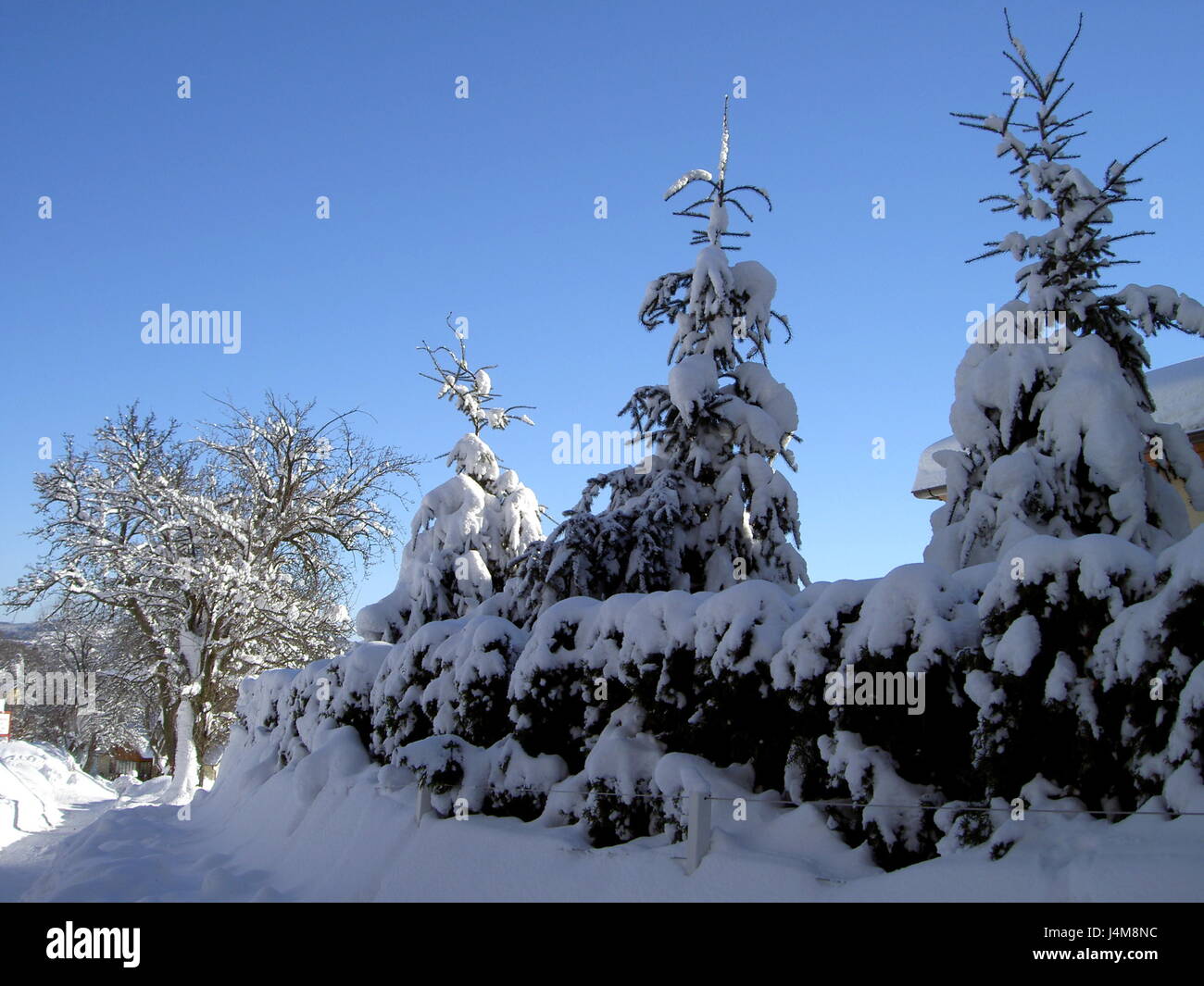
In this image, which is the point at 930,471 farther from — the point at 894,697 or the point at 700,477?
the point at 894,697

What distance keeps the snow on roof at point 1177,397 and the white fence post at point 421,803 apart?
9.86 m

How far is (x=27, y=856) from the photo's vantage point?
37.9ft

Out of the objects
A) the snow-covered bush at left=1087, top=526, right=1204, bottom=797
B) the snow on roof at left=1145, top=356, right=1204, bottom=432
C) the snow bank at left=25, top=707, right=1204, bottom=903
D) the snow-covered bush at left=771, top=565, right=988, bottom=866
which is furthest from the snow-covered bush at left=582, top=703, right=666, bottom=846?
the snow on roof at left=1145, top=356, right=1204, bottom=432

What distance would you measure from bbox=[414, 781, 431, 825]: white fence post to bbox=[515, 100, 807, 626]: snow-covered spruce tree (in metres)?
2.78

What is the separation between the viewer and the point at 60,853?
1061cm

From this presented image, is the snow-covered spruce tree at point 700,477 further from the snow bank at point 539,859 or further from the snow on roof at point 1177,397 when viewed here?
the snow on roof at point 1177,397

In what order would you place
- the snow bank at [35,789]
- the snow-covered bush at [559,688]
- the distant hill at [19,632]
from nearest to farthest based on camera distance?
the snow-covered bush at [559,688] → the snow bank at [35,789] → the distant hill at [19,632]

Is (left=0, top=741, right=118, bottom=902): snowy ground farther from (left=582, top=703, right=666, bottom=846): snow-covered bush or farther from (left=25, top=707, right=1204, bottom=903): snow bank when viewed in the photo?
Answer: (left=582, top=703, right=666, bottom=846): snow-covered bush

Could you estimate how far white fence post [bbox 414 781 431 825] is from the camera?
727cm

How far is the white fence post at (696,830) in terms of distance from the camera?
5043 millimetres

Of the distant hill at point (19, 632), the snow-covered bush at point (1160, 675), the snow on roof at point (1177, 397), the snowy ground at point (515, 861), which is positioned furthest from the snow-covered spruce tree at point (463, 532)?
the distant hill at point (19, 632)

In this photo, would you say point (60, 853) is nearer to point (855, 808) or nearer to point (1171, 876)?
point (855, 808)

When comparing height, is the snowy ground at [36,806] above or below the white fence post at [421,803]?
below

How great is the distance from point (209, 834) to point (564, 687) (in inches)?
329
